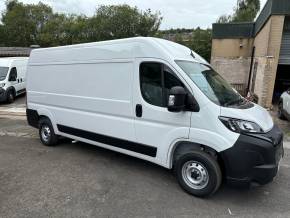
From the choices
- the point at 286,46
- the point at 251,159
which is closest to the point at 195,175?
the point at 251,159

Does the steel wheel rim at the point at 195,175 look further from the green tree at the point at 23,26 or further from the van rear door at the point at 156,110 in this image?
the green tree at the point at 23,26

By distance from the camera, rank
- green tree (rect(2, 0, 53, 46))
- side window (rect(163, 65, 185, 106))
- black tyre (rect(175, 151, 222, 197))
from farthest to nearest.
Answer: green tree (rect(2, 0, 53, 46))
side window (rect(163, 65, 185, 106))
black tyre (rect(175, 151, 222, 197))

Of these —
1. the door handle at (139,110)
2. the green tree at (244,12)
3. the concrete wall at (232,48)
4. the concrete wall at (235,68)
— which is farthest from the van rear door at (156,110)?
the green tree at (244,12)

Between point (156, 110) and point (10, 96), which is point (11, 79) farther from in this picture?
point (156, 110)

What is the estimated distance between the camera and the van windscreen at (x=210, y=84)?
3.76 meters

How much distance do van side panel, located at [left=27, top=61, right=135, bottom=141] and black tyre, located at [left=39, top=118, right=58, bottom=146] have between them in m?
0.29

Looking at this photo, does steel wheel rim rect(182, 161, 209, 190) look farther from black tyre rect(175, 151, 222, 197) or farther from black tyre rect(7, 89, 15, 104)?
black tyre rect(7, 89, 15, 104)

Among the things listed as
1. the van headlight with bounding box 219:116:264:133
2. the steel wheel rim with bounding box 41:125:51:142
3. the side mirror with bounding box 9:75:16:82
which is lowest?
the steel wheel rim with bounding box 41:125:51:142

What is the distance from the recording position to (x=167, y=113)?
12.9ft

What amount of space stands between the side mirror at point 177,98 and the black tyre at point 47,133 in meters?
3.59

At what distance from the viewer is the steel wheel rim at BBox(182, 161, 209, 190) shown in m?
3.75

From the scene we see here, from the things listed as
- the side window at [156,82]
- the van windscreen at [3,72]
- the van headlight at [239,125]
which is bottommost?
the van windscreen at [3,72]

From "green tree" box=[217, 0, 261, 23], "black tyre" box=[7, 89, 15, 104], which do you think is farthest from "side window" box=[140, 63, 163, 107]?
"green tree" box=[217, 0, 261, 23]

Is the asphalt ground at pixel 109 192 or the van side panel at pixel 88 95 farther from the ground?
the van side panel at pixel 88 95
